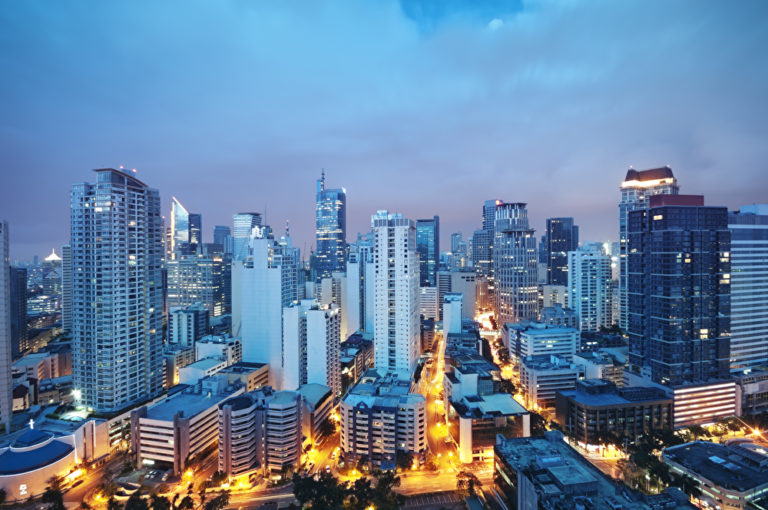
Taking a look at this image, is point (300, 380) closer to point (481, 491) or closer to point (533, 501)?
point (481, 491)

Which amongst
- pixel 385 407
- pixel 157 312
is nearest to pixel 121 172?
pixel 157 312

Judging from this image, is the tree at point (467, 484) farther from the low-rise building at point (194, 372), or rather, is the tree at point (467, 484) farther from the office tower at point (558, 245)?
the office tower at point (558, 245)

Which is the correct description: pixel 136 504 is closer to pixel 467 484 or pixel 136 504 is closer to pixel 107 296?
pixel 107 296

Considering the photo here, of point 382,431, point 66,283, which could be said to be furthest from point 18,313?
point 382,431

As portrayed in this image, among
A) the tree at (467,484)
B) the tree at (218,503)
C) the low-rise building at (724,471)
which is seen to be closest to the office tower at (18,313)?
the tree at (218,503)

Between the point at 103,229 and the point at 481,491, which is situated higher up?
the point at 103,229

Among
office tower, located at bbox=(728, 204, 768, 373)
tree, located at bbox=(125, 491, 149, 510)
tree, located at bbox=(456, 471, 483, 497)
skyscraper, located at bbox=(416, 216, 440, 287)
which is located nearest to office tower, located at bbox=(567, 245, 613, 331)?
office tower, located at bbox=(728, 204, 768, 373)
